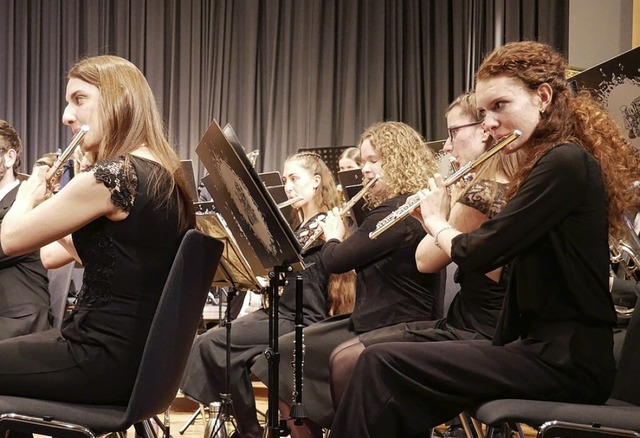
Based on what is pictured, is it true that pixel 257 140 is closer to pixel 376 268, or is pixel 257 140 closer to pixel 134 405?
pixel 376 268

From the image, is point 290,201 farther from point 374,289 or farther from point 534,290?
point 534,290

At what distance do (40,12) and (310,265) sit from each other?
17.5 ft

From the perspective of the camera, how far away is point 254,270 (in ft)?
9.60

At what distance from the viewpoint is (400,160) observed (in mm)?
3381

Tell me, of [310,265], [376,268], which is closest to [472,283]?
[376,268]

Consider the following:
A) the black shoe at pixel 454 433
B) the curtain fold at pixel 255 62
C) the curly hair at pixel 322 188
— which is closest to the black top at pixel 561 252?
the black shoe at pixel 454 433

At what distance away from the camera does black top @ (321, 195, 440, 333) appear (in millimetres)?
3107

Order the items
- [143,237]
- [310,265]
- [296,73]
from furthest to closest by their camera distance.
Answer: [296,73] < [310,265] < [143,237]

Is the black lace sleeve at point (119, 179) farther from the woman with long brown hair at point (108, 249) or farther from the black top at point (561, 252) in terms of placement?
the black top at point (561, 252)

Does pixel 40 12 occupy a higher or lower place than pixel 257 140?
higher

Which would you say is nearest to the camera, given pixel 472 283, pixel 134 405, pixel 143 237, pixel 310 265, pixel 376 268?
pixel 134 405

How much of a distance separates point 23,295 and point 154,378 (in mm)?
1715

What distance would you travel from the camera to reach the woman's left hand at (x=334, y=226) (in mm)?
3445

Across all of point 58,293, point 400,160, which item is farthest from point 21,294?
point 400,160
